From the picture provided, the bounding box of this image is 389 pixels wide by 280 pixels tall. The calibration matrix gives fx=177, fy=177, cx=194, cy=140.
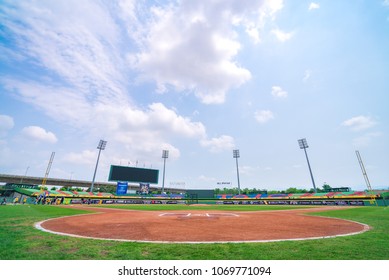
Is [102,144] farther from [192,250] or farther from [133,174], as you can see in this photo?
[192,250]

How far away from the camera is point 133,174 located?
72.3m

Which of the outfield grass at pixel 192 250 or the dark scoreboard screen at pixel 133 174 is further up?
the dark scoreboard screen at pixel 133 174

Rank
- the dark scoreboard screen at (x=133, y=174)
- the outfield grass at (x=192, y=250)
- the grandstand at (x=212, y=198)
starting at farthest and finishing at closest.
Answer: the dark scoreboard screen at (x=133, y=174), the grandstand at (x=212, y=198), the outfield grass at (x=192, y=250)

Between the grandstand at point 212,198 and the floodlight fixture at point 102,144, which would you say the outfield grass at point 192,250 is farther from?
the floodlight fixture at point 102,144

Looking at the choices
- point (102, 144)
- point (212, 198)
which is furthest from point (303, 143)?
point (102, 144)

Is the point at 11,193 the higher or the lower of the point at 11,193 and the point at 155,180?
the lower

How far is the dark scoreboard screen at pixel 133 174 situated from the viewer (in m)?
68.1

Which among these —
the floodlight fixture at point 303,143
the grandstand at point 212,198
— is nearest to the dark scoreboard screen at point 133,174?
the grandstand at point 212,198

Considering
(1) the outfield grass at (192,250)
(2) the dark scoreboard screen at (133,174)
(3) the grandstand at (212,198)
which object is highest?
(2) the dark scoreboard screen at (133,174)

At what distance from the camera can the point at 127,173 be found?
7094 centimetres

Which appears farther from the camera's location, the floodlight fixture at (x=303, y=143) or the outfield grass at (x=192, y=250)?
the floodlight fixture at (x=303, y=143)
